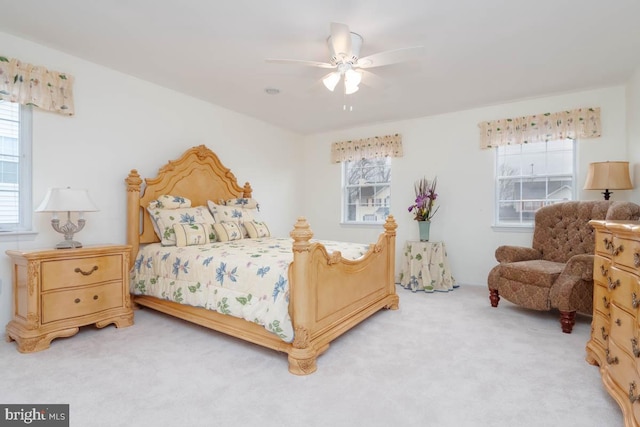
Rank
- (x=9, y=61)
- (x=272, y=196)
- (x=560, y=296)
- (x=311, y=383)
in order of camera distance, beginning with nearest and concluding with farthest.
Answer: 1. (x=311, y=383)
2. (x=9, y=61)
3. (x=560, y=296)
4. (x=272, y=196)

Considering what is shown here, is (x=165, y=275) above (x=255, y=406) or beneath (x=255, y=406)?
above

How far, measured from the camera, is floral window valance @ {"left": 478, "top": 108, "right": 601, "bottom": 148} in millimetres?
3643

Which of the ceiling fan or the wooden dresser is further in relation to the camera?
the ceiling fan

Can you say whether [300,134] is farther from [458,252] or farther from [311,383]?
[311,383]

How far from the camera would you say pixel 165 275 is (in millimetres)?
2875

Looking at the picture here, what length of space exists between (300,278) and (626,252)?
1750 millimetres

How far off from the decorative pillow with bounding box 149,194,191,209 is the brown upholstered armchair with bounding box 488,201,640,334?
11.1 ft

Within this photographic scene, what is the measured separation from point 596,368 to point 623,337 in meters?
0.67

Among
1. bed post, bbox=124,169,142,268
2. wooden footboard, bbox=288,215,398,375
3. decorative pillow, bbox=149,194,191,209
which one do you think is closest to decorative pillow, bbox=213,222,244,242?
decorative pillow, bbox=149,194,191,209

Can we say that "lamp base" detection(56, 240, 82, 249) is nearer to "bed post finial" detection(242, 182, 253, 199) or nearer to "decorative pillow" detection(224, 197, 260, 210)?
"decorative pillow" detection(224, 197, 260, 210)

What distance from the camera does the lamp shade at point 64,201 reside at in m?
2.49

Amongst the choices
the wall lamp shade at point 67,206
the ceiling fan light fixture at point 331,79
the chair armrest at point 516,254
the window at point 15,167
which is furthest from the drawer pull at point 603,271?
the window at point 15,167

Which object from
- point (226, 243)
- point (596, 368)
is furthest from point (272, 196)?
point (596, 368)

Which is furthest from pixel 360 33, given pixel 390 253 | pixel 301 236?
pixel 390 253
